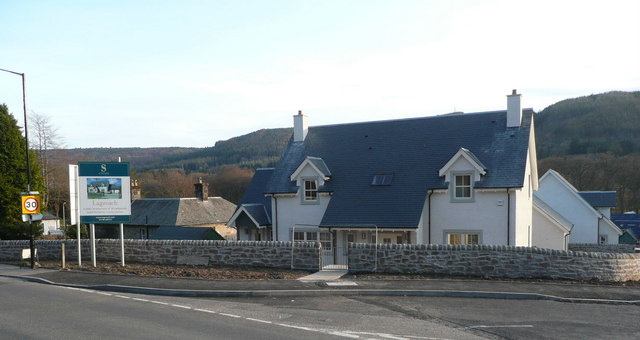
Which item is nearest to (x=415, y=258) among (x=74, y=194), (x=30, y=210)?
(x=74, y=194)

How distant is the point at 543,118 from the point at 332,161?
15195 centimetres

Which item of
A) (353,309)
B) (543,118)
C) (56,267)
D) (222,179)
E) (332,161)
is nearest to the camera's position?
(353,309)

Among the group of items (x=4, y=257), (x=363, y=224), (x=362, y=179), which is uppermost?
(x=362, y=179)

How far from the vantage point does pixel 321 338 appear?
9.77 m

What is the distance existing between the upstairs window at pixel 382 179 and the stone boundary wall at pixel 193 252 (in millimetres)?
7355

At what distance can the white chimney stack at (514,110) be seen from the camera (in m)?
24.1

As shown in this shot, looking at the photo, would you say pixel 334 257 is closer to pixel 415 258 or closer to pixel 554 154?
pixel 415 258

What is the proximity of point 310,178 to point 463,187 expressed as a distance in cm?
759

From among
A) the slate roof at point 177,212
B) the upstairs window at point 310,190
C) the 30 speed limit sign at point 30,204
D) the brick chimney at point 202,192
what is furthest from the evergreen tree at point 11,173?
the upstairs window at point 310,190

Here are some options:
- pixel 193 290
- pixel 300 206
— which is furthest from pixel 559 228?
pixel 193 290

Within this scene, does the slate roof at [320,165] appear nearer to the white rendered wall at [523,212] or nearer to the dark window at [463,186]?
the dark window at [463,186]

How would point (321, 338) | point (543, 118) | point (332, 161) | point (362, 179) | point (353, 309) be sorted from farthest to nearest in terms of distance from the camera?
point (543, 118) < point (332, 161) < point (362, 179) < point (353, 309) < point (321, 338)

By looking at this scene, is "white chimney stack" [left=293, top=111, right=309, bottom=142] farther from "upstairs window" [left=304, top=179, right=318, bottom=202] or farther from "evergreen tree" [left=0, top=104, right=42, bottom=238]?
"evergreen tree" [left=0, top=104, right=42, bottom=238]

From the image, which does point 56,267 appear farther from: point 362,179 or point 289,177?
point 362,179
